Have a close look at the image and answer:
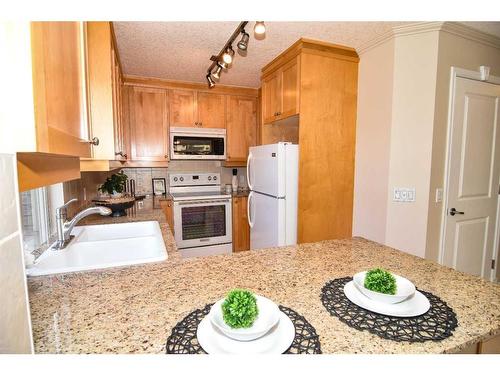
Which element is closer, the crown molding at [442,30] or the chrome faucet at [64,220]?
the chrome faucet at [64,220]

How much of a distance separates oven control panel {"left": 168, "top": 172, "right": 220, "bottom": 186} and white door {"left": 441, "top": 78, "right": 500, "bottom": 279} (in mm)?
2769

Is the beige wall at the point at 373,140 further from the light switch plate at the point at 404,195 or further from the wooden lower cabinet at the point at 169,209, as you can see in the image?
the wooden lower cabinet at the point at 169,209

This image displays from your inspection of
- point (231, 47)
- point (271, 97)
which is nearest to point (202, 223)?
point (271, 97)

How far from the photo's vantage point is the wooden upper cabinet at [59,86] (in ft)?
1.32

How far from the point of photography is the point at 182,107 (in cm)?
326

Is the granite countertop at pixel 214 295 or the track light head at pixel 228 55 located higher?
the track light head at pixel 228 55

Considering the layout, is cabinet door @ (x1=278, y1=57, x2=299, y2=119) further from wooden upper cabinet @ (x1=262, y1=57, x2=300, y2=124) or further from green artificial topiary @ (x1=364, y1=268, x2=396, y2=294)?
green artificial topiary @ (x1=364, y1=268, x2=396, y2=294)

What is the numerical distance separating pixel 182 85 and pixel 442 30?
8.89 ft

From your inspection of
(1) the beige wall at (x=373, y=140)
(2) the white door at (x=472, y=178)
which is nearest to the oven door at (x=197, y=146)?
(1) the beige wall at (x=373, y=140)

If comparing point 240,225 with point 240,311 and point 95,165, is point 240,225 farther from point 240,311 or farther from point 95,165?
point 240,311
